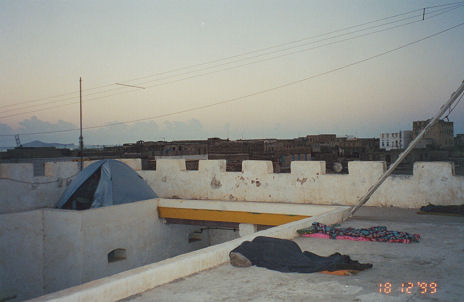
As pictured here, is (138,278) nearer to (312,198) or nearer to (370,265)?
(370,265)

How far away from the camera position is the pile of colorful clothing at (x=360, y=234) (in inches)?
279

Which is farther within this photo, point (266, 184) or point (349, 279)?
point (266, 184)

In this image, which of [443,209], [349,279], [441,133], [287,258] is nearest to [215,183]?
[443,209]

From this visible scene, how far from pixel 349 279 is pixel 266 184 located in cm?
812

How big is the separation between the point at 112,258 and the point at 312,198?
676 centimetres

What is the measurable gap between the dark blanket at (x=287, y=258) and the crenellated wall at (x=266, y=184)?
5.95 metres

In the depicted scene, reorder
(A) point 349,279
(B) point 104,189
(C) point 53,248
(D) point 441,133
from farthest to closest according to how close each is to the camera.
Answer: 1. (D) point 441,133
2. (B) point 104,189
3. (C) point 53,248
4. (A) point 349,279

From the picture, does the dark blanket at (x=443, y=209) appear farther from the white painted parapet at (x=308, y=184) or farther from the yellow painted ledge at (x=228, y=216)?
the yellow painted ledge at (x=228, y=216)

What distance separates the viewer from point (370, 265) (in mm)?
5508

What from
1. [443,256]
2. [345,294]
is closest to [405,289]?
[345,294]

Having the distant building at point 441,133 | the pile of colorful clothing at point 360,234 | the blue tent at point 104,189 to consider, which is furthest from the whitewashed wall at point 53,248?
the distant building at point 441,133

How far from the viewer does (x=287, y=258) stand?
228 inches

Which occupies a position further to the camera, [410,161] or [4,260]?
[410,161]

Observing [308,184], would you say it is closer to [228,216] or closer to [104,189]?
[228,216]
